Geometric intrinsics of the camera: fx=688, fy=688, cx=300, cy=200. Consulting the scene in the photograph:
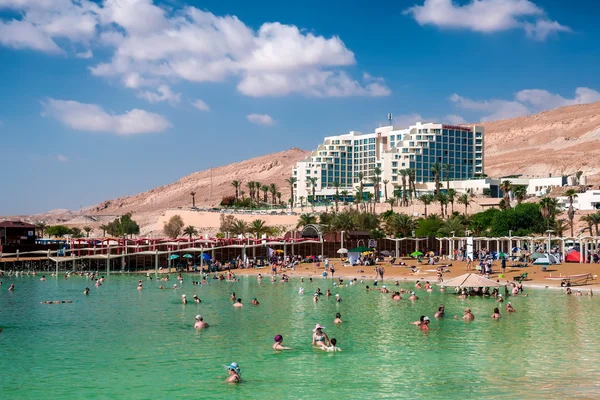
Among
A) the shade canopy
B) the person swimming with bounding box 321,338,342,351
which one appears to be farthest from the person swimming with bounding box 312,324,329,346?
the shade canopy

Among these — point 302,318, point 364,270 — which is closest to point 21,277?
point 364,270

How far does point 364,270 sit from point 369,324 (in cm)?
3146

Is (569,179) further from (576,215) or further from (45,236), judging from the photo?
(45,236)

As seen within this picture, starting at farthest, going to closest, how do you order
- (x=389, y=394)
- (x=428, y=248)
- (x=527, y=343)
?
1. (x=428, y=248)
2. (x=527, y=343)
3. (x=389, y=394)

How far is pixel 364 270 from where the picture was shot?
2569 inches

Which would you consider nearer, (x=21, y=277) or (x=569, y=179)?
(x=21, y=277)

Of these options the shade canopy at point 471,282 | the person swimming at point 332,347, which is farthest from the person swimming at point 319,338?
the shade canopy at point 471,282

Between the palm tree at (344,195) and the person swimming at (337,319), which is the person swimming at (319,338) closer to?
the person swimming at (337,319)

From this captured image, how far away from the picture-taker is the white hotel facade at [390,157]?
499 feet

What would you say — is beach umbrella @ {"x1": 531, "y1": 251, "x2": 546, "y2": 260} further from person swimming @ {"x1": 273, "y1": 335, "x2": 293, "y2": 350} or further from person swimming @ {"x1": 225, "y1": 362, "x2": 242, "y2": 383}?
person swimming @ {"x1": 225, "y1": 362, "x2": 242, "y2": 383}

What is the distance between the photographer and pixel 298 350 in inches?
1062

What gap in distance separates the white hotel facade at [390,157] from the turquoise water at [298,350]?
10393 centimetres

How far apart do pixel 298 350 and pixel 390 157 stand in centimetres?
12791

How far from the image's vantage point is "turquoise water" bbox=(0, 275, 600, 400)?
2127 cm
